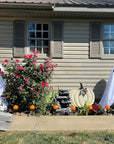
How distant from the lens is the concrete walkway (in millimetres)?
3475

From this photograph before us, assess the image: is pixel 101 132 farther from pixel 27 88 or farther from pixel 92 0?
pixel 92 0

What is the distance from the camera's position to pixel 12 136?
119 inches

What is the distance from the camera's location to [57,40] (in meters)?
5.74

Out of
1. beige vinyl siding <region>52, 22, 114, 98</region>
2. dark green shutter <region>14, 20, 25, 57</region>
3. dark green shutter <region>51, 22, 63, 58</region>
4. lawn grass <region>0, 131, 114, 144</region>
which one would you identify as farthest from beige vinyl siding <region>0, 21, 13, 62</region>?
lawn grass <region>0, 131, 114, 144</region>

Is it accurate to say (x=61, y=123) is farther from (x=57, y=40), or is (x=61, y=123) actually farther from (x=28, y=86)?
(x=57, y=40)

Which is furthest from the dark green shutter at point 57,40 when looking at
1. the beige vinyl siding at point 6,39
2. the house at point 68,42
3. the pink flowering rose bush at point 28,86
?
the beige vinyl siding at point 6,39

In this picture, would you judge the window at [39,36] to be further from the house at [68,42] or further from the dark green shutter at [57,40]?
the dark green shutter at [57,40]

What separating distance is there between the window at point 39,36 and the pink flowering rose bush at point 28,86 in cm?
144

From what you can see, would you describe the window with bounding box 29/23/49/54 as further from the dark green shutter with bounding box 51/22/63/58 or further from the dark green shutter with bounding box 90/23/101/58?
the dark green shutter with bounding box 90/23/101/58

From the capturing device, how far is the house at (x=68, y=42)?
5.68 metres

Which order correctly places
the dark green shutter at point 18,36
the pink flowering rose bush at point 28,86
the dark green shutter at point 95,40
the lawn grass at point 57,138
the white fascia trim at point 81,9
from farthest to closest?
the dark green shutter at point 95,40, the dark green shutter at point 18,36, the white fascia trim at point 81,9, the pink flowering rose bush at point 28,86, the lawn grass at point 57,138

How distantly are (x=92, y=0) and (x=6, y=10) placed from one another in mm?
3225

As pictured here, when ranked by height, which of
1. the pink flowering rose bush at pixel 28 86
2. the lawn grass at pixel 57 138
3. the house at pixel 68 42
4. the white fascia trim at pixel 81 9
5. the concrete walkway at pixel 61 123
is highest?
the white fascia trim at pixel 81 9

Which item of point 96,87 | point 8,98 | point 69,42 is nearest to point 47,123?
point 8,98
